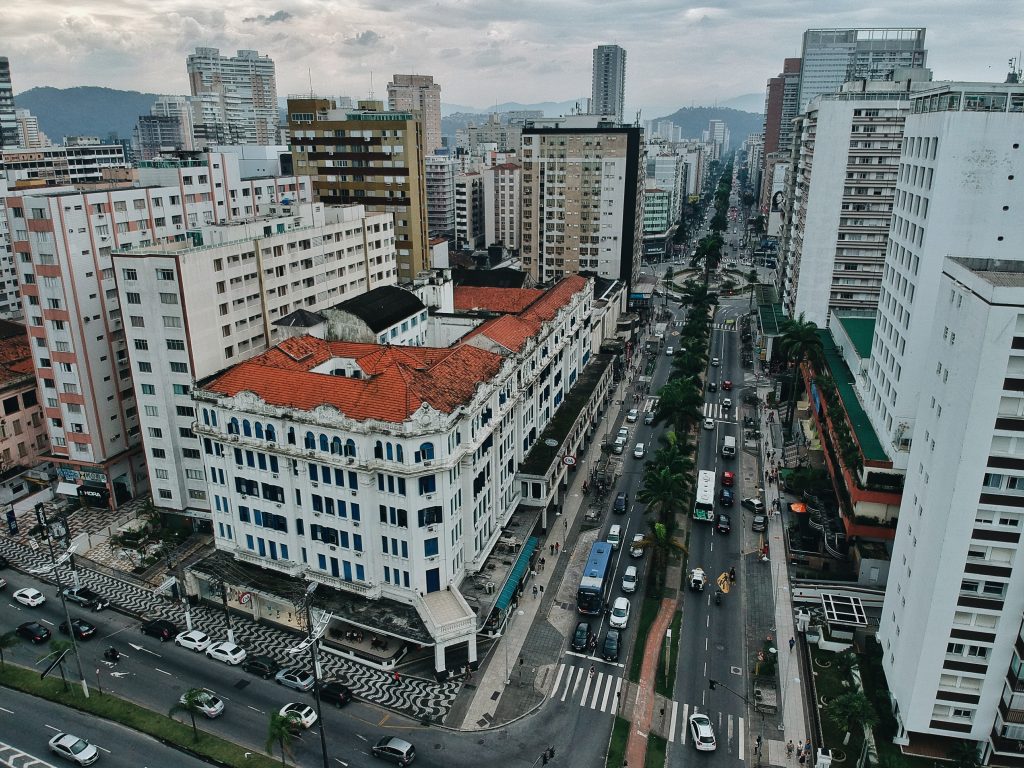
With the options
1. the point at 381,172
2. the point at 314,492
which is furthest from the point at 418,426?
the point at 381,172

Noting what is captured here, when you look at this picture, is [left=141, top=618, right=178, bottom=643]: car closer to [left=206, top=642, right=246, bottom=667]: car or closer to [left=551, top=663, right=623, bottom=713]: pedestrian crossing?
[left=206, top=642, right=246, bottom=667]: car

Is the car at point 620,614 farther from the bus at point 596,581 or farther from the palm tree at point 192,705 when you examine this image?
the palm tree at point 192,705

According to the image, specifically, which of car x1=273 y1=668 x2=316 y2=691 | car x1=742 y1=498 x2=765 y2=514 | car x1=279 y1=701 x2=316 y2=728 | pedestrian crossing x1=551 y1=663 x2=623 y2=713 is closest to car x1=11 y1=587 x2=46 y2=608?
car x1=273 y1=668 x2=316 y2=691

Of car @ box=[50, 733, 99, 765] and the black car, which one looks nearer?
car @ box=[50, 733, 99, 765]

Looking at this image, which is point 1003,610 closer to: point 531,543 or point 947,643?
point 947,643

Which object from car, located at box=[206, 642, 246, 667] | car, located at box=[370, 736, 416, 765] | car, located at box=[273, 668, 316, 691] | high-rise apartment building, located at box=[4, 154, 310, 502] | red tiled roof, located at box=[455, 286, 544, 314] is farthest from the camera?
red tiled roof, located at box=[455, 286, 544, 314]

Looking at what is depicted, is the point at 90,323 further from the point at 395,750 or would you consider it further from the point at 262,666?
the point at 395,750

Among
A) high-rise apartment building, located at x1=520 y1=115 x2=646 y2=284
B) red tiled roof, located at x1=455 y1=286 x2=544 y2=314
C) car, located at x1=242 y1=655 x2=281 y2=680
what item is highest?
high-rise apartment building, located at x1=520 y1=115 x2=646 y2=284
